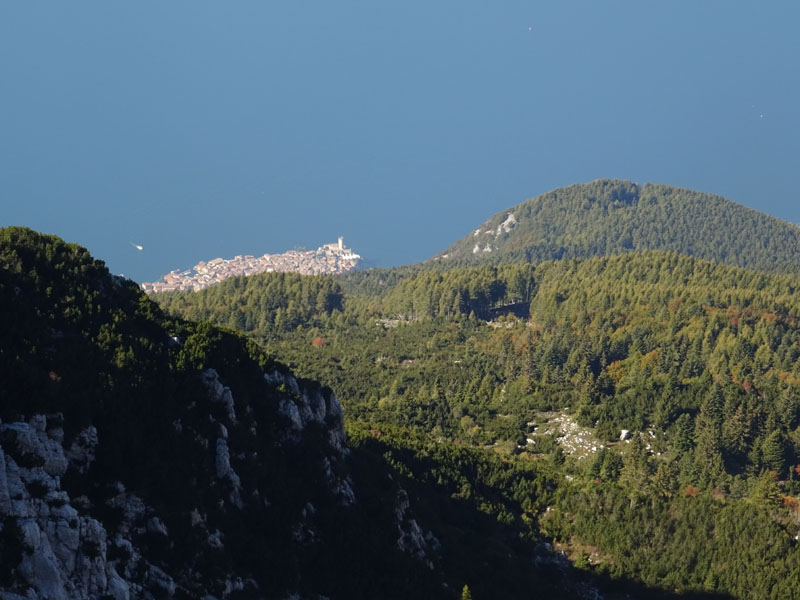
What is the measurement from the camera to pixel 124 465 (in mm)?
27516

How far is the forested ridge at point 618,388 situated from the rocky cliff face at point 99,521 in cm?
2581

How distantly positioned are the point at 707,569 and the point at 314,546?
88.3 ft

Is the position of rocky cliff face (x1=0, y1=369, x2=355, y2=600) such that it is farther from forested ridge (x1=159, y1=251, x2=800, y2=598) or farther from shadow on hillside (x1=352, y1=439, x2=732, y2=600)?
forested ridge (x1=159, y1=251, x2=800, y2=598)

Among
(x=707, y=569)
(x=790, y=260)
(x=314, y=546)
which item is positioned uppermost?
(x=790, y=260)

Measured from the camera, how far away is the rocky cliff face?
67.7ft

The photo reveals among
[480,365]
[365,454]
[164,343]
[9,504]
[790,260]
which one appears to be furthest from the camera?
[790,260]

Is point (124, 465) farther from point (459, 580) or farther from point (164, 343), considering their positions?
point (459, 580)

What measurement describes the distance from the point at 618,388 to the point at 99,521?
66526 millimetres

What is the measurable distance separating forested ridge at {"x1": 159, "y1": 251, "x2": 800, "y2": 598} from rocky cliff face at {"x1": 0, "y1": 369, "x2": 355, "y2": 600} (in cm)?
2581

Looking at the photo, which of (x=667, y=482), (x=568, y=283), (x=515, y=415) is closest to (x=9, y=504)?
(x=667, y=482)

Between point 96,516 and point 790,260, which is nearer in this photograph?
point 96,516

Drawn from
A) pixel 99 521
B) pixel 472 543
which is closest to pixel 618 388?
pixel 472 543

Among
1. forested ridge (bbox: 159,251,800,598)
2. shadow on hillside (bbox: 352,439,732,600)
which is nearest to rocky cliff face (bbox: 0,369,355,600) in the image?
shadow on hillside (bbox: 352,439,732,600)

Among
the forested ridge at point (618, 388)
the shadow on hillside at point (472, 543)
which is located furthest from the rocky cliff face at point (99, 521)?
the forested ridge at point (618, 388)
